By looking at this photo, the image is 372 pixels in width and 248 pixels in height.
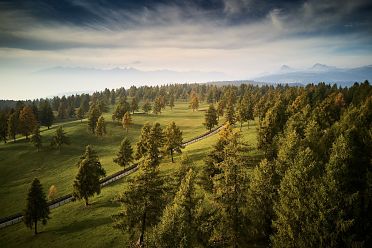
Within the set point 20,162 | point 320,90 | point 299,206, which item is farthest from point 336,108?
point 20,162

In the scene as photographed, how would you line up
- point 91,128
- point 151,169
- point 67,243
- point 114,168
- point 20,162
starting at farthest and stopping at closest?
point 91,128, point 20,162, point 114,168, point 67,243, point 151,169

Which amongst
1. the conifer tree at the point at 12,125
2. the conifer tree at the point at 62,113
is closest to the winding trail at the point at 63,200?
the conifer tree at the point at 12,125

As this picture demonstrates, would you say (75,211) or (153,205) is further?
(75,211)

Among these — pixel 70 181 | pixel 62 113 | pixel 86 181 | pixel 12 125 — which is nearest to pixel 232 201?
pixel 86 181

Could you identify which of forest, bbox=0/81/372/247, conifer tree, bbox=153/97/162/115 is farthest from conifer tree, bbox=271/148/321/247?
conifer tree, bbox=153/97/162/115

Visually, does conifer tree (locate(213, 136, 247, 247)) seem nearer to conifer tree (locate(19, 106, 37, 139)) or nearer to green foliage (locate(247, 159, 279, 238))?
green foliage (locate(247, 159, 279, 238))

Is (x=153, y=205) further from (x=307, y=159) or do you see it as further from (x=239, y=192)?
(x=307, y=159)

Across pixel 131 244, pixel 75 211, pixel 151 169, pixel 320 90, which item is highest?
pixel 320 90
